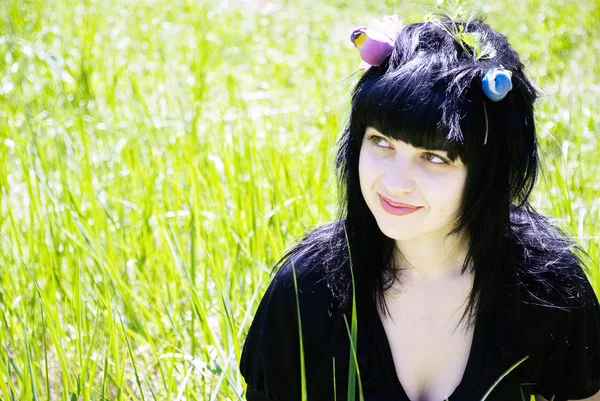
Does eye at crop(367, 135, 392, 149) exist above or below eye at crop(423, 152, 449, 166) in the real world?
above

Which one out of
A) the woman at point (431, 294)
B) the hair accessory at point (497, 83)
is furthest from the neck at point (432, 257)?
the hair accessory at point (497, 83)

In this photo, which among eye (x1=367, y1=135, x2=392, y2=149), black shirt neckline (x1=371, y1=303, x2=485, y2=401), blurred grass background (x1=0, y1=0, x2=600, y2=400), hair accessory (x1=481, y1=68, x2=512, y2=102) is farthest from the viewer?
blurred grass background (x1=0, y1=0, x2=600, y2=400)

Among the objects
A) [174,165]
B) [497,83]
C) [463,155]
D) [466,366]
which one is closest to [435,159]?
[463,155]

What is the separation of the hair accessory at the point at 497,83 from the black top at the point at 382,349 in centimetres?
41

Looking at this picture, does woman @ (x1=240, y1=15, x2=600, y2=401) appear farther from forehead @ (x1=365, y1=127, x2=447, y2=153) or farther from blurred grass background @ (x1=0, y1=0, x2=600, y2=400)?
blurred grass background @ (x1=0, y1=0, x2=600, y2=400)

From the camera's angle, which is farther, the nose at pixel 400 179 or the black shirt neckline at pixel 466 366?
the black shirt neckline at pixel 466 366

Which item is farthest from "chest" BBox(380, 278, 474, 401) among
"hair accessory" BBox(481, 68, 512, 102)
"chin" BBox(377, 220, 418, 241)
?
"hair accessory" BBox(481, 68, 512, 102)

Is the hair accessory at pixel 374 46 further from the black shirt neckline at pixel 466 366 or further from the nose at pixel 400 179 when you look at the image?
the black shirt neckline at pixel 466 366

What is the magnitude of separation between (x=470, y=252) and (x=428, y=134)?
10.5 inches

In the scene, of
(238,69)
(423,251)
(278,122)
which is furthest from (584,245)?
(238,69)

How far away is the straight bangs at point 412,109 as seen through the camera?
1.22m

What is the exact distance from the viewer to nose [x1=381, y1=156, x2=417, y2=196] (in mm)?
1265

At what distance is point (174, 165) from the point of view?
241 centimetres

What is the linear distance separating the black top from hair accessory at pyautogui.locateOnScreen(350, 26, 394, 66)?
379 mm
